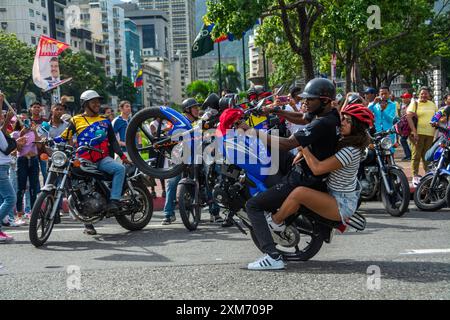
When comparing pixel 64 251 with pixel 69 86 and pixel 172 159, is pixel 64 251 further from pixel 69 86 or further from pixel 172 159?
pixel 69 86

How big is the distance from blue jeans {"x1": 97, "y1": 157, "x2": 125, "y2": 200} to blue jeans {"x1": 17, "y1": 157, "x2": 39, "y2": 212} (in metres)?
2.29

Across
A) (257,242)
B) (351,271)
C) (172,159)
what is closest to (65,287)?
(257,242)

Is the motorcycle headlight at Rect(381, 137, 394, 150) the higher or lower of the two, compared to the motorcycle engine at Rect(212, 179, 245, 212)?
higher

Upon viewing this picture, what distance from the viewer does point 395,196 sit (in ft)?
28.5

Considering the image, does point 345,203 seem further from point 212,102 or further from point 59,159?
point 59,159

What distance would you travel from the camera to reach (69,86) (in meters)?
74.8

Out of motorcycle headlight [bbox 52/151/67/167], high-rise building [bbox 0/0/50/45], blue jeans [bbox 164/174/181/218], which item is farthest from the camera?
high-rise building [bbox 0/0/50/45]

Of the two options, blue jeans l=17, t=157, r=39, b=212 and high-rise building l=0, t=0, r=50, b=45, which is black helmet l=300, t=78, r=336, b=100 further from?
high-rise building l=0, t=0, r=50, b=45

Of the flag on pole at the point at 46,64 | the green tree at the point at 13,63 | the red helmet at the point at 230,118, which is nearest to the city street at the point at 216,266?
the red helmet at the point at 230,118

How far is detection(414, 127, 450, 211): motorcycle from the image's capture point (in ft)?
28.8

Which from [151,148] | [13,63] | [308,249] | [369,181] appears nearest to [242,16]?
[369,181]

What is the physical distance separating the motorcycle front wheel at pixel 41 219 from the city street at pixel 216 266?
17 cm

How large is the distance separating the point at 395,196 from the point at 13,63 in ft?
175

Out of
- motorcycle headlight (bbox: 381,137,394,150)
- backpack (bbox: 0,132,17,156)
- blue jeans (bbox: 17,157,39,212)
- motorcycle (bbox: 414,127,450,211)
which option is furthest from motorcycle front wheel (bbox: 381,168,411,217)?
blue jeans (bbox: 17,157,39,212)
